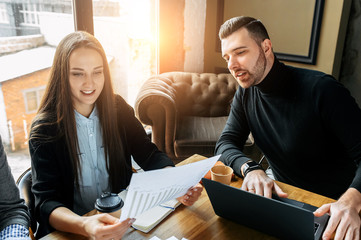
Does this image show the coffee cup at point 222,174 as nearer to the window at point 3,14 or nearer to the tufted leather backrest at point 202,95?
the window at point 3,14

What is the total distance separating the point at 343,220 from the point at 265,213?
245 mm

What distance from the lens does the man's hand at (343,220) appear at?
832mm

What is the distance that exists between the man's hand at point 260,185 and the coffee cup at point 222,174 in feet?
0.21

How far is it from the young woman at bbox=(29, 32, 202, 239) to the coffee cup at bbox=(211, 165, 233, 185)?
0.31ft

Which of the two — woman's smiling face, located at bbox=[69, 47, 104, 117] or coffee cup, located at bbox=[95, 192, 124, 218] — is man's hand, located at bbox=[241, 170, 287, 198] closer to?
coffee cup, located at bbox=[95, 192, 124, 218]

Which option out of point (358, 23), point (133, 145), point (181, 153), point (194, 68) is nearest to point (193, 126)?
point (181, 153)

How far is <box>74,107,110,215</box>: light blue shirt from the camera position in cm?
124

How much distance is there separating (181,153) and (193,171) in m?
1.68

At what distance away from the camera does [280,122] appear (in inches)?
54.9

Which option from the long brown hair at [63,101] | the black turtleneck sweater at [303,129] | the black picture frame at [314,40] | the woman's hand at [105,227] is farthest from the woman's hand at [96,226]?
the black picture frame at [314,40]

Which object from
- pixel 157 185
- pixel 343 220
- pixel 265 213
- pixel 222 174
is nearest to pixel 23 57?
pixel 222 174

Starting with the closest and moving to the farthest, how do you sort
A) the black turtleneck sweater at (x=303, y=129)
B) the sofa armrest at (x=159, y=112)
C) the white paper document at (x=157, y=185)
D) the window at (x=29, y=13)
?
1. the white paper document at (x=157, y=185)
2. the black turtleneck sweater at (x=303, y=129)
3. the window at (x=29, y=13)
4. the sofa armrest at (x=159, y=112)

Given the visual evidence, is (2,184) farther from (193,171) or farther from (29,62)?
(29,62)

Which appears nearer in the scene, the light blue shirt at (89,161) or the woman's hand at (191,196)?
the woman's hand at (191,196)
